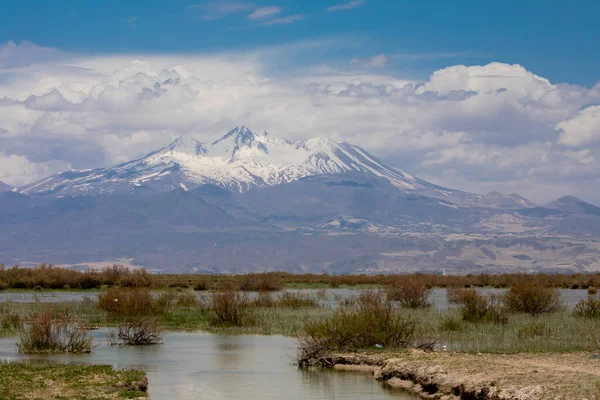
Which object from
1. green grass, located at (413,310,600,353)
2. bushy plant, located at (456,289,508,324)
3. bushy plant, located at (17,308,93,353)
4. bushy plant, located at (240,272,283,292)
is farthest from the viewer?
bushy plant, located at (240,272,283,292)

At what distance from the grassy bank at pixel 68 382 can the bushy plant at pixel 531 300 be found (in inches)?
1032

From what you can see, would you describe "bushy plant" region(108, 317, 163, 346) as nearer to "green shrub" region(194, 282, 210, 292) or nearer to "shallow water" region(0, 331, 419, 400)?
"shallow water" region(0, 331, 419, 400)

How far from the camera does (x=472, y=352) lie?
3005 centimetres

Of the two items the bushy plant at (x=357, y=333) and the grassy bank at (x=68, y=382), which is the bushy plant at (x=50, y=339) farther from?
the bushy plant at (x=357, y=333)

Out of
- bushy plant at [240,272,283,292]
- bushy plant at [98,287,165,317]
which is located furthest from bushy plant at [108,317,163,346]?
bushy plant at [240,272,283,292]

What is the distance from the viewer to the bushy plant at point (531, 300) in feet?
153

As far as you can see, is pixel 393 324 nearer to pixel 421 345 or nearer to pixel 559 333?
pixel 421 345

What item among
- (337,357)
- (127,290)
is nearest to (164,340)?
(127,290)

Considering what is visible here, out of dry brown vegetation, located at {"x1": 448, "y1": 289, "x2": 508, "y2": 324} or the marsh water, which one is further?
Result: dry brown vegetation, located at {"x1": 448, "y1": 289, "x2": 508, "y2": 324}

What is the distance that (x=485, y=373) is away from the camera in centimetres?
2439

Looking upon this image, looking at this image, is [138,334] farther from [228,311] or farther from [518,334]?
[518,334]

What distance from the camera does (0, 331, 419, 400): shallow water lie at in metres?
25.2

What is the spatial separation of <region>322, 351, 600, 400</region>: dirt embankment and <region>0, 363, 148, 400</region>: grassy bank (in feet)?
23.7

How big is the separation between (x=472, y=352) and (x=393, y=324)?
287 centimetres
